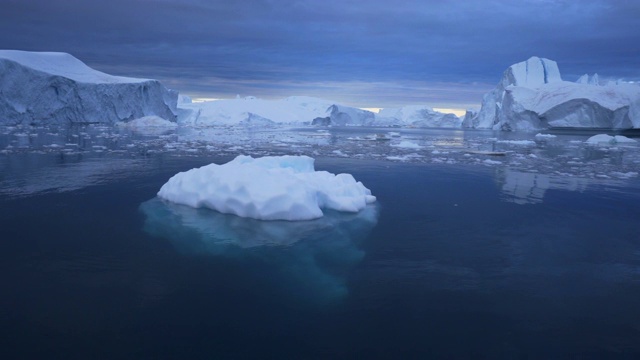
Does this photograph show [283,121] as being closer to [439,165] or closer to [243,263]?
[439,165]

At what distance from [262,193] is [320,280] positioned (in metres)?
2.32

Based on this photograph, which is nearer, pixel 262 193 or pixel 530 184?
pixel 262 193

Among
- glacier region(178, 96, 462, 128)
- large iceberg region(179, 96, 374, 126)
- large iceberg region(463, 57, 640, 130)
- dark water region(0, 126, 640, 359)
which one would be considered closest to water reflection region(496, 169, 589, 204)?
dark water region(0, 126, 640, 359)

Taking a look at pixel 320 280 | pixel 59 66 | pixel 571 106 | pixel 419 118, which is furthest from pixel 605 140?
pixel 419 118

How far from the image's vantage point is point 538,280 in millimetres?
4340

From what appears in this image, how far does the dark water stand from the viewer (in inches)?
126

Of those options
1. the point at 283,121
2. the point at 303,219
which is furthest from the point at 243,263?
the point at 283,121

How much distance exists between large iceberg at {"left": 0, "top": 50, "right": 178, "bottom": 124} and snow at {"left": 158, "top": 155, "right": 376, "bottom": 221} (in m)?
31.5

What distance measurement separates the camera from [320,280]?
4.27 meters

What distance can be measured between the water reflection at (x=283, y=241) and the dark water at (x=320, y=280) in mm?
28

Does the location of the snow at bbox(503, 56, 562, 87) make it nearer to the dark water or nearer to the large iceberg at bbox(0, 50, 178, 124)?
the large iceberg at bbox(0, 50, 178, 124)

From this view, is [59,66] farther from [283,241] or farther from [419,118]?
[419,118]

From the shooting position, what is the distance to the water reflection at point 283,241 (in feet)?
14.1

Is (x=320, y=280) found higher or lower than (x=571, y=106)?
lower
